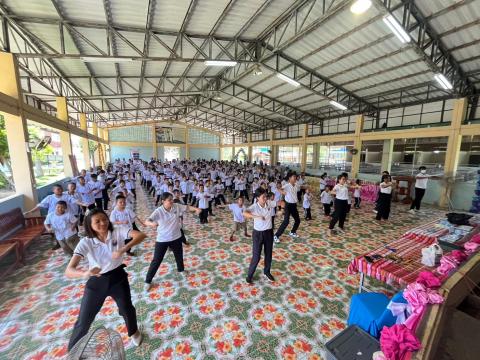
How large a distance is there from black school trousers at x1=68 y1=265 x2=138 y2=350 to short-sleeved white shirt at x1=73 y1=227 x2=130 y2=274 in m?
0.09

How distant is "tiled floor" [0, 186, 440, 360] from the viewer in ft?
8.22

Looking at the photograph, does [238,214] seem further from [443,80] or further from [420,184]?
[443,80]

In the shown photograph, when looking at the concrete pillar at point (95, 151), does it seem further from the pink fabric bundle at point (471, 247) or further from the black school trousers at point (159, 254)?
the pink fabric bundle at point (471, 247)

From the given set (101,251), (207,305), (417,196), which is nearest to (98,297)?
(101,251)

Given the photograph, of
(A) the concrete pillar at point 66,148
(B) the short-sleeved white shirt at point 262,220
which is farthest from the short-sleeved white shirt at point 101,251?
(A) the concrete pillar at point 66,148

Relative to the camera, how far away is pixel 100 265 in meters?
2.09

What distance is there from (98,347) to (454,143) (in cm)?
1224

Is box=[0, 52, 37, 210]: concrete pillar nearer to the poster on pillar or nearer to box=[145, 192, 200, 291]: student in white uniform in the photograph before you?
box=[145, 192, 200, 291]: student in white uniform

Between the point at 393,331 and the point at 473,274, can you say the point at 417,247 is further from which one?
the point at 393,331

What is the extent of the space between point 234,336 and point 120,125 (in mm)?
26406

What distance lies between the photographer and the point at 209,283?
3717 mm

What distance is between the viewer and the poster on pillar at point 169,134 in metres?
25.5

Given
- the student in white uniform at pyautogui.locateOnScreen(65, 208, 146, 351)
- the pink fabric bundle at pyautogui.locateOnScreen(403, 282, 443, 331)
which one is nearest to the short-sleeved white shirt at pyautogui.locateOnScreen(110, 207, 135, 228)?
the student in white uniform at pyautogui.locateOnScreen(65, 208, 146, 351)

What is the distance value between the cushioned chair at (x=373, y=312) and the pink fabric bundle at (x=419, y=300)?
0.17 metres
